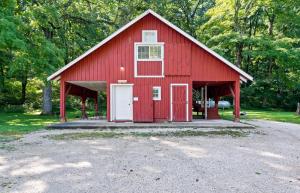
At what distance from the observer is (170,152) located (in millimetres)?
9094

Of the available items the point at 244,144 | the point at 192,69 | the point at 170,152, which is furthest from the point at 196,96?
the point at 170,152

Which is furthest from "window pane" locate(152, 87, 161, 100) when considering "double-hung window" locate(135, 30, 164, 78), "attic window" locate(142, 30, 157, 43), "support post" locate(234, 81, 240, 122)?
"support post" locate(234, 81, 240, 122)

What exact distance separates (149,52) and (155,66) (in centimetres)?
82

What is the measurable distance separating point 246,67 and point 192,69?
28087 mm

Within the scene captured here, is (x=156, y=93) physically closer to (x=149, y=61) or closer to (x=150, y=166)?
(x=149, y=61)

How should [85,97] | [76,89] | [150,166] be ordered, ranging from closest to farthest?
[150,166]
[76,89]
[85,97]

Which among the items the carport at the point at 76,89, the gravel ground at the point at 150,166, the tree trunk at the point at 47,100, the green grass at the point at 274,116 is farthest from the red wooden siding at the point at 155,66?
the tree trunk at the point at 47,100

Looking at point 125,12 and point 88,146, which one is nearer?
point 88,146

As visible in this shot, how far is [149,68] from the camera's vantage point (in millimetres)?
18156

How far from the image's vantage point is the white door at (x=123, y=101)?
18.3m

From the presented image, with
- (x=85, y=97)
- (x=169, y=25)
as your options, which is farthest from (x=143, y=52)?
(x=85, y=97)

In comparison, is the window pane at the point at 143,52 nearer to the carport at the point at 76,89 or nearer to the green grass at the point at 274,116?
the carport at the point at 76,89

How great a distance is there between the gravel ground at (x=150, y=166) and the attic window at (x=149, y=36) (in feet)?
26.5

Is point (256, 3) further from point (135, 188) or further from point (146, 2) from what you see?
point (135, 188)
